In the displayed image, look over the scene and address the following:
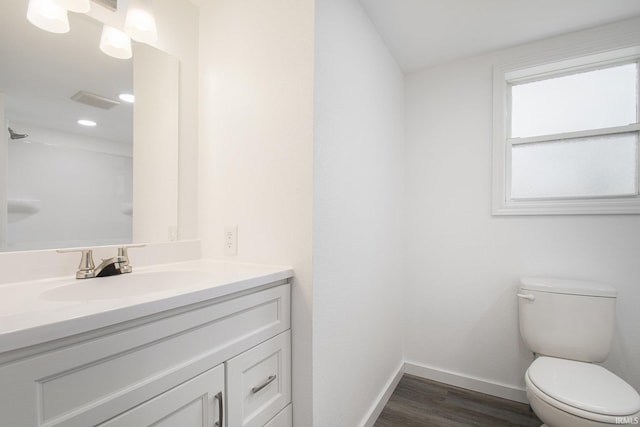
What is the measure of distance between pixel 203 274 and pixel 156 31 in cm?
113

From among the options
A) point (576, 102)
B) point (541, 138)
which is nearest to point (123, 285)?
point (541, 138)

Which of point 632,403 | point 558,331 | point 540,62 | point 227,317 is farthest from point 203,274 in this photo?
point 540,62

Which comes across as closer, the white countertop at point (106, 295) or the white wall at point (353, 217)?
the white countertop at point (106, 295)

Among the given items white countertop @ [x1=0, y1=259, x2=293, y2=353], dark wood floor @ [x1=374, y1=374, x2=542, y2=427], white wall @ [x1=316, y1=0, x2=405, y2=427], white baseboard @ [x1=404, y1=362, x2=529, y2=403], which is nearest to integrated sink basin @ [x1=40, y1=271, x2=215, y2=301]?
white countertop @ [x1=0, y1=259, x2=293, y2=353]

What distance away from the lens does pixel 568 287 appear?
159 centimetres

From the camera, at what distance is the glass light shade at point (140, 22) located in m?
1.17

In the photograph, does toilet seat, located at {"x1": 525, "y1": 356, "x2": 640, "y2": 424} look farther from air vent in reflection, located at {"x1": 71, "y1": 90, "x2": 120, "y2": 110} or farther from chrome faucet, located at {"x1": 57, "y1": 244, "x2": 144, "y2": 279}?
air vent in reflection, located at {"x1": 71, "y1": 90, "x2": 120, "y2": 110}

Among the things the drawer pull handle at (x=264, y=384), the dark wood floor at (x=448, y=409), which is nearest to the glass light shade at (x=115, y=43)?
→ the drawer pull handle at (x=264, y=384)

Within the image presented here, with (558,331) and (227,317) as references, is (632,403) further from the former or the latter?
(227,317)

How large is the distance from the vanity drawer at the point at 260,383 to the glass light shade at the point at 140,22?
→ 1.35 m

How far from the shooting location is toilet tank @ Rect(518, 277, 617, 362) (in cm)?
152

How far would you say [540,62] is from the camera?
185 cm

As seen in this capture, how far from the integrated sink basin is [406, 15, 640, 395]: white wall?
1.68 meters

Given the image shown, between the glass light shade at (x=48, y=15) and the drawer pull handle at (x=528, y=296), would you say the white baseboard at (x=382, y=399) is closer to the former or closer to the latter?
the drawer pull handle at (x=528, y=296)
